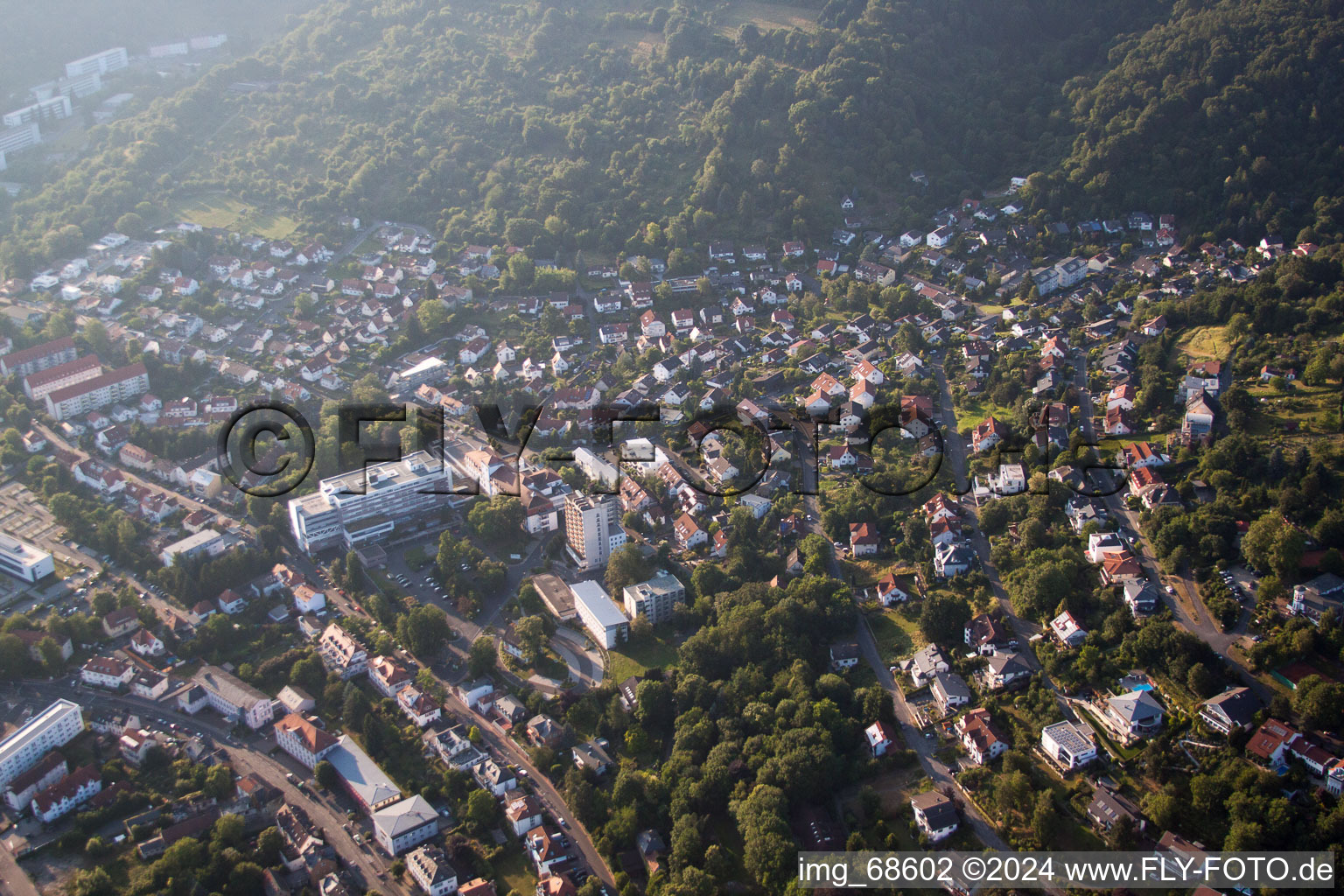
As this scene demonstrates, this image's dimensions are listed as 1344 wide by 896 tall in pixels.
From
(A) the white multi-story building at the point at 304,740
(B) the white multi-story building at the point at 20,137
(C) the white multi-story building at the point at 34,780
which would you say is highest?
(B) the white multi-story building at the point at 20,137

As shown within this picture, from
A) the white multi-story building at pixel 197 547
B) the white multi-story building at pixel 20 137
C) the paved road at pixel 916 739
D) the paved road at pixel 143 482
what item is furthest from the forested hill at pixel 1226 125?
the white multi-story building at pixel 20 137

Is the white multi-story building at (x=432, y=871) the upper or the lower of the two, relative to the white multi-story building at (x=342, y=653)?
lower

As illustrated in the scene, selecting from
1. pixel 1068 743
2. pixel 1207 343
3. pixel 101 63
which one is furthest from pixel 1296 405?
pixel 101 63

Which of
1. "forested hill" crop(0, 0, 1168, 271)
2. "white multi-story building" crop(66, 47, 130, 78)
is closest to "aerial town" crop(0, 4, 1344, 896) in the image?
"forested hill" crop(0, 0, 1168, 271)

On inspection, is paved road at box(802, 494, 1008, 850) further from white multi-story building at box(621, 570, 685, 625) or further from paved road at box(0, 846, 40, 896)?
paved road at box(0, 846, 40, 896)

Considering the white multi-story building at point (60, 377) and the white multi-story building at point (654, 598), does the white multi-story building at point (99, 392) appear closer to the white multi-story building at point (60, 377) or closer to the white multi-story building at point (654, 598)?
the white multi-story building at point (60, 377)
